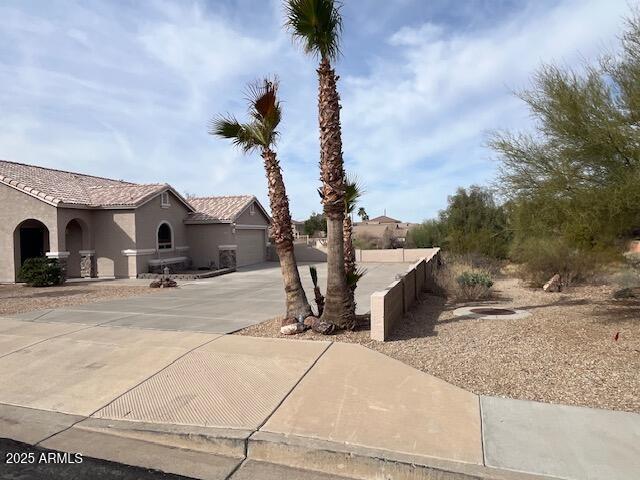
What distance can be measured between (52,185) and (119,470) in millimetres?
22220

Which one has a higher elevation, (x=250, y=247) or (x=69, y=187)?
(x=69, y=187)

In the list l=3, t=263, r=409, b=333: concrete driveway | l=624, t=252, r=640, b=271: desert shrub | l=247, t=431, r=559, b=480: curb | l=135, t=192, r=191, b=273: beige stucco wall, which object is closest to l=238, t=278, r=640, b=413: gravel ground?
l=3, t=263, r=409, b=333: concrete driveway

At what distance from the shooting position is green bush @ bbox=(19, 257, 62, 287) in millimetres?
19078

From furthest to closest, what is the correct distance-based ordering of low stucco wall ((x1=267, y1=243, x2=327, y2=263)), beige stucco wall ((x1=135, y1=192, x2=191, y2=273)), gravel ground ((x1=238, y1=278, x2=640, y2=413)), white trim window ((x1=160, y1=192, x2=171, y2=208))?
1. low stucco wall ((x1=267, y1=243, x2=327, y2=263))
2. white trim window ((x1=160, y1=192, x2=171, y2=208))
3. beige stucco wall ((x1=135, y1=192, x2=191, y2=273))
4. gravel ground ((x1=238, y1=278, x2=640, y2=413))

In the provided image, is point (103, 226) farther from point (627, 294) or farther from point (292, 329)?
point (627, 294)

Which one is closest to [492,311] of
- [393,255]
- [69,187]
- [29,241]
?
[69,187]

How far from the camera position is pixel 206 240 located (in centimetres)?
2794

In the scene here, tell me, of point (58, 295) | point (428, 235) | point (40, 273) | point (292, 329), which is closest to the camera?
point (292, 329)

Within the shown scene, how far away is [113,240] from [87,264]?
165cm

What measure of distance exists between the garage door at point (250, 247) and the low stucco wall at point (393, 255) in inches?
274

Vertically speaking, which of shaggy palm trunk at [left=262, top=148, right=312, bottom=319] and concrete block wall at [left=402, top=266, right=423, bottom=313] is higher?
shaggy palm trunk at [left=262, top=148, right=312, bottom=319]

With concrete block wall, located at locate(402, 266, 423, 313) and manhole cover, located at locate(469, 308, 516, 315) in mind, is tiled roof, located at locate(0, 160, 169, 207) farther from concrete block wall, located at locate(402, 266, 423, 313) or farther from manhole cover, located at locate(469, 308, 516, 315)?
manhole cover, located at locate(469, 308, 516, 315)

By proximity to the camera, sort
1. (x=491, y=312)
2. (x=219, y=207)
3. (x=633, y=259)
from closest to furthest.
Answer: (x=491, y=312), (x=633, y=259), (x=219, y=207)

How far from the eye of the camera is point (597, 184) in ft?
26.7
